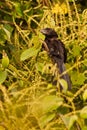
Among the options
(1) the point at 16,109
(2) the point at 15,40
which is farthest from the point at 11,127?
(2) the point at 15,40

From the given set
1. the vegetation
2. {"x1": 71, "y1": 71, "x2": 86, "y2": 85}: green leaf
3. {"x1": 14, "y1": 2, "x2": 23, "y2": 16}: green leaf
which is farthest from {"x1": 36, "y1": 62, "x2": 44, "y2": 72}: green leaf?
{"x1": 14, "y1": 2, "x2": 23, "y2": 16}: green leaf

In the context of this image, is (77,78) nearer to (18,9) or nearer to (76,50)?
(76,50)

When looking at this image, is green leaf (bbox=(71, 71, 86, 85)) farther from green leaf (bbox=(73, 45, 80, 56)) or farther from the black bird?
the black bird

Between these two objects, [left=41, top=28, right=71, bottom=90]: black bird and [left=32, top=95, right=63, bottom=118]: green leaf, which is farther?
[left=41, top=28, right=71, bottom=90]: black bird

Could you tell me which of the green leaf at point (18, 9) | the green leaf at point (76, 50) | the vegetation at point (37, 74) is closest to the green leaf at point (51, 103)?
the vegetation at point (37, 74)

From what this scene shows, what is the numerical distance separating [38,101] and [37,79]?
1.15ft

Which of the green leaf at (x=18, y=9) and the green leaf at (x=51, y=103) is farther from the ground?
the green leaf at (x=18, y=9)

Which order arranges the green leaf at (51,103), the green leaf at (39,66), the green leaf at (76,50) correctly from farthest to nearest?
1. the green leaf at (76,50)
2. the green leaf at (39,66)
3. the green leaf at (51,103)

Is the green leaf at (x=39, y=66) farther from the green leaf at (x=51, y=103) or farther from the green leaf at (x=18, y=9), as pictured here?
the green leaf at (x=18, y=9)

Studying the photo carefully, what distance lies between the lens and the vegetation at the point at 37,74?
1.07 meters

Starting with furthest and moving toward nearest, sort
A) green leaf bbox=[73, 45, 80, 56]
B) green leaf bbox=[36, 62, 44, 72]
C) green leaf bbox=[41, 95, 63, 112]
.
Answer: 1. green leaf bbox=[73, 45, 80, 56]
2. green leaf bbox=[36, 62, 44, 72]
3. green leaf bbox=[41, 95, 63, 112]

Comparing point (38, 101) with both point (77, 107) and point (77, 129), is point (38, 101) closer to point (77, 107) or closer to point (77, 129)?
point (77, 129)

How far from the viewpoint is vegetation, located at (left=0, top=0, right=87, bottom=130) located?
1.07 meters

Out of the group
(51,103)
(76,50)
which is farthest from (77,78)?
(51,103)
